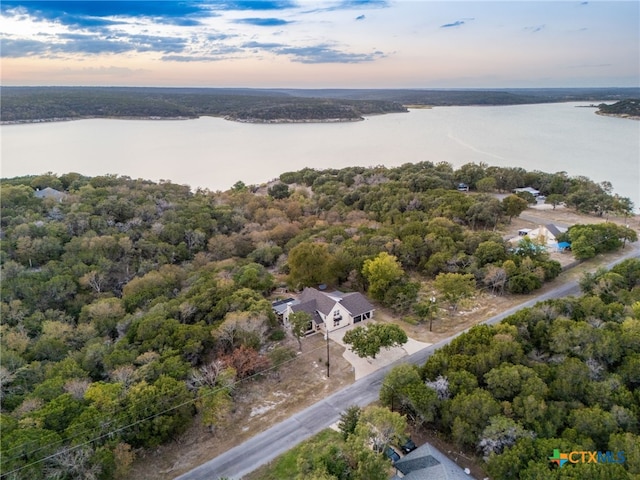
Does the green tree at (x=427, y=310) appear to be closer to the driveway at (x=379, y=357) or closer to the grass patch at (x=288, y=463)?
the driveway at (x=379, y=357)

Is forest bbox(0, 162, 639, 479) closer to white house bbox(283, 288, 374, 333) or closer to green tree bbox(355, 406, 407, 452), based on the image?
white house bbox(283, 288, 374, 333)

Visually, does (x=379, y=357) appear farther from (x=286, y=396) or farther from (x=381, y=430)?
(x=381, y=430)

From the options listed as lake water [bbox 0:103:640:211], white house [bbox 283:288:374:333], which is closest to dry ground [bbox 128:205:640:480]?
white house [bbox 283:288:374:333]

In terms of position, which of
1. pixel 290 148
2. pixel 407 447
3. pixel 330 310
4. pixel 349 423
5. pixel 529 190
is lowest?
pixel 407 447

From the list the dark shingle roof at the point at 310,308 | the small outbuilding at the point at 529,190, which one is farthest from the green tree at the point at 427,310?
the small outbuilding at the point at 529,190

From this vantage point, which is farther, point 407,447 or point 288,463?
point 407,447

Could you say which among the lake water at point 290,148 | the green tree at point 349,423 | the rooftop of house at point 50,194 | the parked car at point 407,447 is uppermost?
the lake water at point 290,148

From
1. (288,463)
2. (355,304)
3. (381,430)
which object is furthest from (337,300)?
(381,430)
